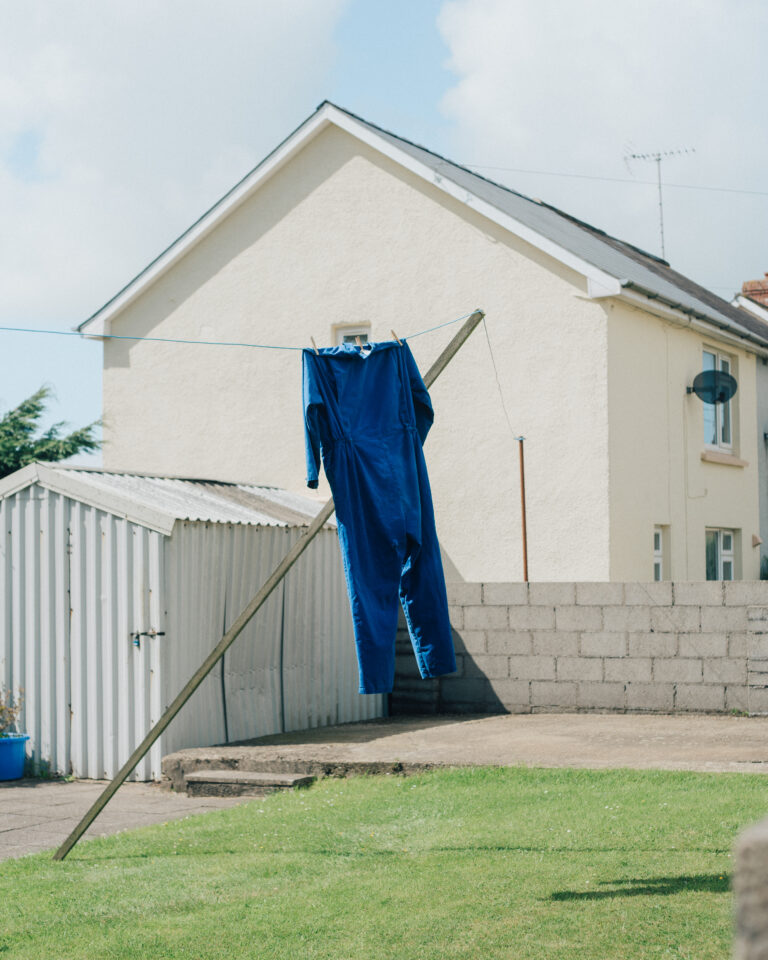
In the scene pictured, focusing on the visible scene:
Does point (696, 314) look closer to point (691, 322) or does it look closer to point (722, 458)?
point (691, 322)

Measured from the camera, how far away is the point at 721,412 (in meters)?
19.0

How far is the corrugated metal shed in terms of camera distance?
11.0 meters

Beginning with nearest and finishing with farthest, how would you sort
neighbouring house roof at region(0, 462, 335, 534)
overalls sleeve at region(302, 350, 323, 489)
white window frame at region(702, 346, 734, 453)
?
overalls sleeve at region(302, 350, 323, 489) < neighbouring house roof at region(0, 462, 335, 534) < white window frame at region(702, 346, 734, 453)

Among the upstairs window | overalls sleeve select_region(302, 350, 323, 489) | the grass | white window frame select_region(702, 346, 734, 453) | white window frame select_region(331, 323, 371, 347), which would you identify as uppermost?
white window frame select_region(331, 323, 371, 347)

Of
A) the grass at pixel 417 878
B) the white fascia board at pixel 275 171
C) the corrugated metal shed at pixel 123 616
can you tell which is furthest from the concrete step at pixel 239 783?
the white fascia board at pixel 275 171

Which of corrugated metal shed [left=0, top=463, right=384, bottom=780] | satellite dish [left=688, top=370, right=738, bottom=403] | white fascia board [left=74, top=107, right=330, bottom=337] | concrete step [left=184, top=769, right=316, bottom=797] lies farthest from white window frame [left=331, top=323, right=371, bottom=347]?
concrete step [left=184, top=769, right=316, bottom=797]

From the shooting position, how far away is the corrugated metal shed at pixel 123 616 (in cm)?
1099

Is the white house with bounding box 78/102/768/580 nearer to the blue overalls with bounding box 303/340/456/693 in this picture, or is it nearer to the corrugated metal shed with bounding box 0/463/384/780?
the corrugated metal shed with bounding box 0/463/384/780

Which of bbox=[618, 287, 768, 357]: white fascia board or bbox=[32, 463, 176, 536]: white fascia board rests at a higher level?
bbox=[618, 287, 768, 357]: white fascia board

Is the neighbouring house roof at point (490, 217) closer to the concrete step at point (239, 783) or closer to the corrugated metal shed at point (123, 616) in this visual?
the corrugated metal shed at point (123, 616)

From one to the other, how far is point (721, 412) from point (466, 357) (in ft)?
16.4

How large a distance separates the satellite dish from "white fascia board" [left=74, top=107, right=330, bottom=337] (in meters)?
6.53

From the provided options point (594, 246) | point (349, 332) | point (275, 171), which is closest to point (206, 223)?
point (275, 171)

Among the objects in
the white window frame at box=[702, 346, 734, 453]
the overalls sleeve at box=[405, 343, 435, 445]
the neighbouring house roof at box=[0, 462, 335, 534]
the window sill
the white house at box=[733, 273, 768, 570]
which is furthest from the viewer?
the white house at box=[733, 273, 768, 570]
